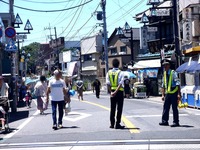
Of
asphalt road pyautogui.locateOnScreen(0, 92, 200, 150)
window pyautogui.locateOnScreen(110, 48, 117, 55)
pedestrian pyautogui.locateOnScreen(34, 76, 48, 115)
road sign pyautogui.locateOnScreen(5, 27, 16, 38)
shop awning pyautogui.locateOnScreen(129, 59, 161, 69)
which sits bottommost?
asphalt road pyautogui.locateOnScreen(0, 92, 200, 150)

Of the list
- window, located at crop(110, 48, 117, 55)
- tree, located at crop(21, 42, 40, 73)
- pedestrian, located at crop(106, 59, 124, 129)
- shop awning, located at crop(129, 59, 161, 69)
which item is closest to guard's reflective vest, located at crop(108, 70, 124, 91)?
pedestrian, located at crop(106, 59, 124, 129)

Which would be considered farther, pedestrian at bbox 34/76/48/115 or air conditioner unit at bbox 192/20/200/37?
air conditioner unit at bbox 192/20/200/37

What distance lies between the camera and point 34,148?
9.70m

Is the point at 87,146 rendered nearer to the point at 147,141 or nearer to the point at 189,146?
the point at 147,141

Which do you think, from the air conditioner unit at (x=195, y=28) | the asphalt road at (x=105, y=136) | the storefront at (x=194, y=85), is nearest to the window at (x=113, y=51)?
the air conditioner unit at (x=195, y=28)

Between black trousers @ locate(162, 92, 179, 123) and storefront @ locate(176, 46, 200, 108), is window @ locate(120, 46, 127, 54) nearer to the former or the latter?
storefront @ locate(176, 46, 200, 108)

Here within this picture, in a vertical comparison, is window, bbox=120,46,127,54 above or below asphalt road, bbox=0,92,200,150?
above

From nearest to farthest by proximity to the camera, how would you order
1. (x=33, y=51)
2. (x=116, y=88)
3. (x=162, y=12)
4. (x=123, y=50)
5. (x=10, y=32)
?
(x=116, y=88), (x=10, y=32), (x=162, y=12), (x=123, y=50), (x=33, y=51)

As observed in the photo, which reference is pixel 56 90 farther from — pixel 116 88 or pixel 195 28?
pixel 195 28

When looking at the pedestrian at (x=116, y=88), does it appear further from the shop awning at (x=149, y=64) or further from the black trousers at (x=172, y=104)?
the shop awning at (x=149, y=64)

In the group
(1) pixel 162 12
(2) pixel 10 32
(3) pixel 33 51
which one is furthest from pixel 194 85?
(3) pixel 33 51

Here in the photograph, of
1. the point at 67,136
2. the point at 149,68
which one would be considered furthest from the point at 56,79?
the point at 149,68

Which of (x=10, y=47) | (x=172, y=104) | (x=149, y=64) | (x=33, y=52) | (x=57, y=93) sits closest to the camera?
(x=172, y=104)

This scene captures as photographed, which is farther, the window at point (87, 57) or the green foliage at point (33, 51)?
the green foliage at point (33, 51)
